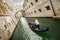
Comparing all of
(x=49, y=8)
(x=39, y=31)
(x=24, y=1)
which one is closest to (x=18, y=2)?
(x=24, y=1)

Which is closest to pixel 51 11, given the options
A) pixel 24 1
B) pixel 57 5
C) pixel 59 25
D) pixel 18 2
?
pixel 57 5

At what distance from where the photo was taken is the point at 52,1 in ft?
27.1

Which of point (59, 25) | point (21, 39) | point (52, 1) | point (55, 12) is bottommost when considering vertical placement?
point (21, 39)

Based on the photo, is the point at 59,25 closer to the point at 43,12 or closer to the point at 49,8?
the point at 49,8

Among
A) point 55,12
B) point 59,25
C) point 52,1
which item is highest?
point 52,1

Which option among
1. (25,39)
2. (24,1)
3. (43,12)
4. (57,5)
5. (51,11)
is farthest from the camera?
(24,1)

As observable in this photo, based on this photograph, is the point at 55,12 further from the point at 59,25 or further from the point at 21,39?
the point at 21,39

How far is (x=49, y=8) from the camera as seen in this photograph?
30.1 feet

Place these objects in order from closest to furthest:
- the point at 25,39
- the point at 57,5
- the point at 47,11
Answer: the point at 25,39 < the point at 57,5 < the point at 47,11

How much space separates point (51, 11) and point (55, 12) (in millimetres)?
613

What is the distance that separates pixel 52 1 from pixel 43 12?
1997mm

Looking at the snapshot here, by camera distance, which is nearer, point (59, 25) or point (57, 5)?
point (59, 25)

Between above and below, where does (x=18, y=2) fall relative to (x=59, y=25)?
above

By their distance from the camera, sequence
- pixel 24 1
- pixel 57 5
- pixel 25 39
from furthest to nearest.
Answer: pixel 24 1
pixel 57 5
pixel 25 39
